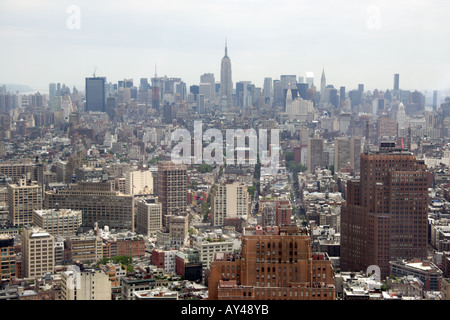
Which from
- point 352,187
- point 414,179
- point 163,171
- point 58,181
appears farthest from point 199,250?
point 58,181

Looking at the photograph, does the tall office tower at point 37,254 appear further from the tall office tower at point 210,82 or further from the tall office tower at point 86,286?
the tall office tower at point 210,82

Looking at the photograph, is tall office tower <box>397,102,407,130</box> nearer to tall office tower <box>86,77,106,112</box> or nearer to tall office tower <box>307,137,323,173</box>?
tall office tower <box>307,137,323,173</box>

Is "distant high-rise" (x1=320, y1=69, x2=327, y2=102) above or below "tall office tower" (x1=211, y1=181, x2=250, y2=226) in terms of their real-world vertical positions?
above

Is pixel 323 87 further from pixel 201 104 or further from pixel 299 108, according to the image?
pixel 299 108

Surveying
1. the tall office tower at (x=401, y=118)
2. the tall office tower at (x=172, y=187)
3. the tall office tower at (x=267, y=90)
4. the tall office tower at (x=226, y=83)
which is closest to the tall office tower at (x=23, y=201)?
the tall office tower at (x=172, y=187)

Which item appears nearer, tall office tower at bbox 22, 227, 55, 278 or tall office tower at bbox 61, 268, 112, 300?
tall office tower at bbox 61, 268, 112, 300

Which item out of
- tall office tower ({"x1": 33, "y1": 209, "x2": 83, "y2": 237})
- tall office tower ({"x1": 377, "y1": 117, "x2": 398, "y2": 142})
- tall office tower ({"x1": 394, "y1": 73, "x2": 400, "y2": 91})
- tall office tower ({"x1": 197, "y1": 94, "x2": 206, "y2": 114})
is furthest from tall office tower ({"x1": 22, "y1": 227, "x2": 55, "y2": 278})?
tall office tower ({"x1": 377, "y1": 117, "x2": 398, "y2": 142})

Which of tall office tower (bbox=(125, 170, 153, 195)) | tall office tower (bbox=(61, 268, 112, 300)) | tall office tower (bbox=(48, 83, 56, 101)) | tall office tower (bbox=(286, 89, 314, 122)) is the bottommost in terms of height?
tall office tower (bbox=(61, 268, 112, 300))

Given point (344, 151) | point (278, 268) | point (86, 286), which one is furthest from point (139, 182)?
point (278, 268)
